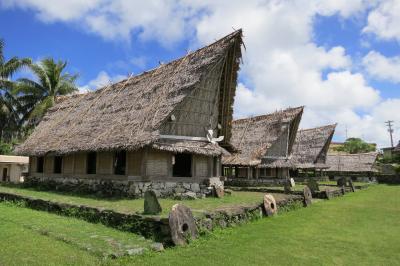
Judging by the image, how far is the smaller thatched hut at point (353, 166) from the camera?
1624 inches

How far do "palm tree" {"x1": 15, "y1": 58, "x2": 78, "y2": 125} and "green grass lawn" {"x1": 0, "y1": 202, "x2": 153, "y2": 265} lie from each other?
2219 cm

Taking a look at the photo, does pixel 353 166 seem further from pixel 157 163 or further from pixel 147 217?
pixel 147 217

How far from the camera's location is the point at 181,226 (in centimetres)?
872

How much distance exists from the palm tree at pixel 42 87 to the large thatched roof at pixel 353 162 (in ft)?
98.2

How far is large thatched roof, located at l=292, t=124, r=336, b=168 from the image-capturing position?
36.6 meters

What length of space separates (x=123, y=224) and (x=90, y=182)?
340 inches

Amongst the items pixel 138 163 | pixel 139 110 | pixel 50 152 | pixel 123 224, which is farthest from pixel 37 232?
pixel 50 152

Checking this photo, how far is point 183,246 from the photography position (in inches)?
330

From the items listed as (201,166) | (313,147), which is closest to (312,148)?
(313,147)

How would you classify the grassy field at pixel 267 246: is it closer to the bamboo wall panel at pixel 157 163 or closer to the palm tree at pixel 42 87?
the bamboo wall panel at pixel 157 163

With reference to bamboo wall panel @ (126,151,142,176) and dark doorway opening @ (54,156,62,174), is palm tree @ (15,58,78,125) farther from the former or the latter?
bamboo wall panel @ (126,151,142,176)

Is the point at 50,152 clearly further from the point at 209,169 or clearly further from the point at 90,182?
the point at 209,169

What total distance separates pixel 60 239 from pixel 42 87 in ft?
88.1

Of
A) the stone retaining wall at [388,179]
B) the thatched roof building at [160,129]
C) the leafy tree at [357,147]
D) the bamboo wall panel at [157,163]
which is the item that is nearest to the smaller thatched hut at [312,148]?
the stone retaining wall at [388,179]
